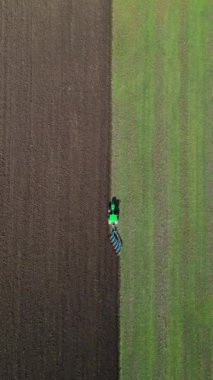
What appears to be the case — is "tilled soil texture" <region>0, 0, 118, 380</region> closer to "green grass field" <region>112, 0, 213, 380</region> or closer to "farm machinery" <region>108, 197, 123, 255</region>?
"farm machinery" <region>108, 197, 123, 255</region>

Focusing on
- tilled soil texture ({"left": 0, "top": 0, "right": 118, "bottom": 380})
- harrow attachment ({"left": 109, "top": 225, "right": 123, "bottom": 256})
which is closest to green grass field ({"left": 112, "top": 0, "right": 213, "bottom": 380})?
harrow attachment ({"left": 109, "top": 225, "right": 123, "bottom": 256})

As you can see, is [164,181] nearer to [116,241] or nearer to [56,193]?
[116,241]

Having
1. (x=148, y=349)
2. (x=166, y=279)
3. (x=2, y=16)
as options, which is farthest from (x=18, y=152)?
(x=148, y=349)

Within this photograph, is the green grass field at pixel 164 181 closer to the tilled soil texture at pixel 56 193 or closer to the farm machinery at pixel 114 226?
the farm machinery at pixel 114 226

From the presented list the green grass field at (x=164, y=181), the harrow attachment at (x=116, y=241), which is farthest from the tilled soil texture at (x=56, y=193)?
the green grass field at (x=164, y=181)

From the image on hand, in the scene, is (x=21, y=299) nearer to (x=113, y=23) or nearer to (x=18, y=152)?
(x=18, y=152)

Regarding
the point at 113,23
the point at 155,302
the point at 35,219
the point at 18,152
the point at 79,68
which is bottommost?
the point at 155,302

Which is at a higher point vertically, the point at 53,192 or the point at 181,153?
the point at 181,153
